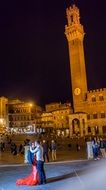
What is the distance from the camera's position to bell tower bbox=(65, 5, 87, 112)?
8188cm

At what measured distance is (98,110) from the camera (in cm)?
7869

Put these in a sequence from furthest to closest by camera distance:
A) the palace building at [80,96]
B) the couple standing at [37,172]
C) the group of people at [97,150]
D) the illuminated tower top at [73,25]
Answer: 1. the illuminated tower top at [73,25]
2. the palace building at [80,96]
3. the group of people at [97,150]
4. the couple standing at [37,172]

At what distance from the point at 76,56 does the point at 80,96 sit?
10942 millimetres

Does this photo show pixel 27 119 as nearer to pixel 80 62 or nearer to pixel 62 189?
pixel 80 62

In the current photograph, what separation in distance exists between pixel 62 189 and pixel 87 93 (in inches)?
2798

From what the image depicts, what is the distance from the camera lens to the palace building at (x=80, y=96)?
77625mm

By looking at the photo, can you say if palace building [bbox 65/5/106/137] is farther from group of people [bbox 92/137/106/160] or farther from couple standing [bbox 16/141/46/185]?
couple standing [bbox 16/141/46/185]

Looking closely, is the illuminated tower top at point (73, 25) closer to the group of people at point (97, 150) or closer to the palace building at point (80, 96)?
the palace building at point (80, 96)

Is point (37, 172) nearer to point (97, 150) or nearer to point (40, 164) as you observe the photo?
point (40, 164)

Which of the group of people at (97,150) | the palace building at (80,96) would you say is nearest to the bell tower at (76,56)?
the palace building at (80,96)

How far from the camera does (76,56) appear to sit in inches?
3287

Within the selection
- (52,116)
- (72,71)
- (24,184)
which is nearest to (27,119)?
(52,116)

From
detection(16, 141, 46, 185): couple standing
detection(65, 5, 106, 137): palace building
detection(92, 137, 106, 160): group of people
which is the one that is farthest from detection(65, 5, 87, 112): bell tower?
detection(16, 141, 46, 185): couple standing

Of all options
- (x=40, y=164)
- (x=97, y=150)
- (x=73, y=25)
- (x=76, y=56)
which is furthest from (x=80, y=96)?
(x=40, y=164)
